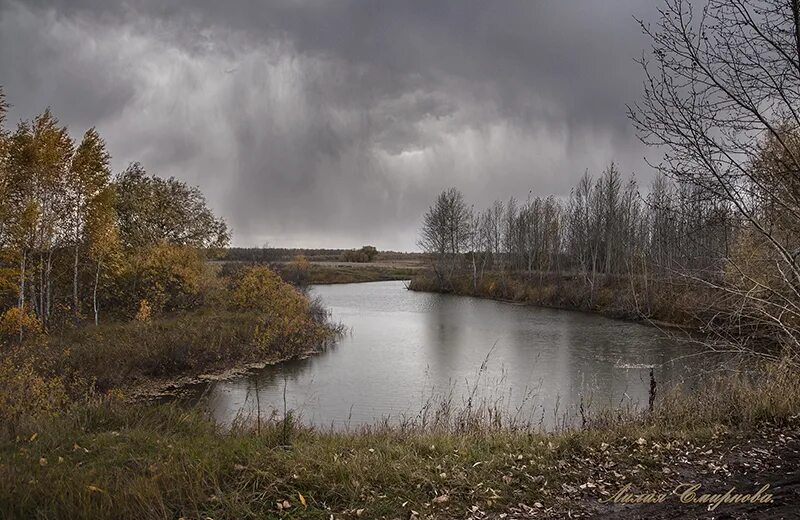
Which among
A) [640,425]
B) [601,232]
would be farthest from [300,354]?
[601,232]

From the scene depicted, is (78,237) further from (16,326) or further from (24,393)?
(24,393)

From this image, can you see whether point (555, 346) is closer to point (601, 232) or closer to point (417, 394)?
point (417, 394)

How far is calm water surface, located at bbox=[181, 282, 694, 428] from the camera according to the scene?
41.3 ft

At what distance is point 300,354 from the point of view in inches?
834

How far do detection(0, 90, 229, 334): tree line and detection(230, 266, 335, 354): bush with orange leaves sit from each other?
2595mm

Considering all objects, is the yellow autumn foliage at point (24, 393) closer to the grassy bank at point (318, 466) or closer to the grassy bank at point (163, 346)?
the grassy bank at point (163, 346)

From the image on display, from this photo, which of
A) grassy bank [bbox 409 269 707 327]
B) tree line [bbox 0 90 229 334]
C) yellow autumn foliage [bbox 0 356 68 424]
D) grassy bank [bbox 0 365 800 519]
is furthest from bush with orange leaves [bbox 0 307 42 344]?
grassy bank [bbox 409 269 707 327]

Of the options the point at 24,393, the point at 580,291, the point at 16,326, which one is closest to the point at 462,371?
the point at 24,393

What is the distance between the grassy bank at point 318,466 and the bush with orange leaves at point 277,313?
14.4 m

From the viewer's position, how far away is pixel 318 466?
4.75 metres

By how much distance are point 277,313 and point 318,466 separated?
1957cm

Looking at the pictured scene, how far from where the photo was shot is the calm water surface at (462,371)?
12.6 meters

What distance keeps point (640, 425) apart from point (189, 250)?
931 inches

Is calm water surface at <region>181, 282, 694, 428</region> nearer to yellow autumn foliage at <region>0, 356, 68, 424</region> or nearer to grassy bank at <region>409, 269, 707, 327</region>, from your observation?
grassy bank at <region>409, 269, 707, 327</region>
